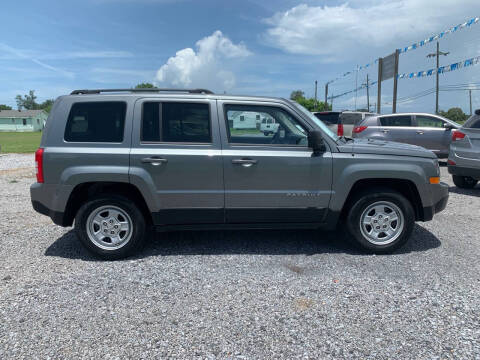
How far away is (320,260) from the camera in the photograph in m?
4.14

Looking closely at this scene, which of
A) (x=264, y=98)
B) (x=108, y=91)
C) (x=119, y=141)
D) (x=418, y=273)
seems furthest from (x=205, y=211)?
(x=418, y=273)

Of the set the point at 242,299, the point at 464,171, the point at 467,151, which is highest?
the point at 467,151

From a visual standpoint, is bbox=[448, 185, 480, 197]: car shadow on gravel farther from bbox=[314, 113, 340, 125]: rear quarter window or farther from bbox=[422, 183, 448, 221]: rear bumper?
bbox=[314, 113, 340, 125]: rear quarter window

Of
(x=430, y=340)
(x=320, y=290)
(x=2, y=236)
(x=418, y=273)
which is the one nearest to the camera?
(x=430, y=340)

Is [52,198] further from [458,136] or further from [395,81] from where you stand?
[395,81]

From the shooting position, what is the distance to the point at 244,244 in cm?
467

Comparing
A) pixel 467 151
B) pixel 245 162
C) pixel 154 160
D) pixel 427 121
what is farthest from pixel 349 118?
pixel 154 160

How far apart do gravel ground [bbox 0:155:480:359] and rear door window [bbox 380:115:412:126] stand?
7.28 metres

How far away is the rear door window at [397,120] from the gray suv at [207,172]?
7.97 metres

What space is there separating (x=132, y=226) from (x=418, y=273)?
3.20m

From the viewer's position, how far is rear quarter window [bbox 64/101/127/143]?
4.00 m

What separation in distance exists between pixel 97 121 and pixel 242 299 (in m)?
2.52

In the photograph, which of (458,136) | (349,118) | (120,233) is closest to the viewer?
(120,233)

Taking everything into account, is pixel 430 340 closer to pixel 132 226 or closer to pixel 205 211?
pixel 205 211
